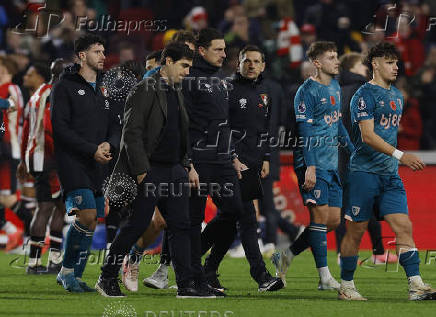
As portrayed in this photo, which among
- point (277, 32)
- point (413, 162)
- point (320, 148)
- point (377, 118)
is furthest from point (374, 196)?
point (277, 32)

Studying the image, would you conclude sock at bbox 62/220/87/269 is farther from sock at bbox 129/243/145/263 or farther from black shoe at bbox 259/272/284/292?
black shoe at bbox 259/272/284/292

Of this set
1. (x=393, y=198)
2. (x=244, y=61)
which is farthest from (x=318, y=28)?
(x=393, y=198)

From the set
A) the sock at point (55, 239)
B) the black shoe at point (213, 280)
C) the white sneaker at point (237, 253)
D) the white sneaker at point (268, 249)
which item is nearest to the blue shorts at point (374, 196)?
the black shoe at point (213, 280)

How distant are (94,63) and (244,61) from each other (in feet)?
4.77

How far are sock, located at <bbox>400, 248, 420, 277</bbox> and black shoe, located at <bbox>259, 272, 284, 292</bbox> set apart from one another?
50.9 inches

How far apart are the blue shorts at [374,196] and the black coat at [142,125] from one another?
1.56m

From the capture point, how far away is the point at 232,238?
11352 millimetres

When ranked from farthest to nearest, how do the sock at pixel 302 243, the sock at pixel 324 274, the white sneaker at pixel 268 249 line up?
the white sneaker at pixel 268 249 < the sock at pixel 302 243 < the sock at pixel 324 274

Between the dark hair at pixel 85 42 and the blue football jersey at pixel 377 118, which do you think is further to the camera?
the dark hair at pixel 85 42

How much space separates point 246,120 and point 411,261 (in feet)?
7.39

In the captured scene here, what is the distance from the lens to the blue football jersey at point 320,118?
446 inches

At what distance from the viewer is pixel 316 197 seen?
11422 mm

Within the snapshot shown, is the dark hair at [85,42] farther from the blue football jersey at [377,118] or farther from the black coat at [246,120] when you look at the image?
the blue football jersey at [377,118]

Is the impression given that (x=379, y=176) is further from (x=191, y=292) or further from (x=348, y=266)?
(x=191, y=292)
